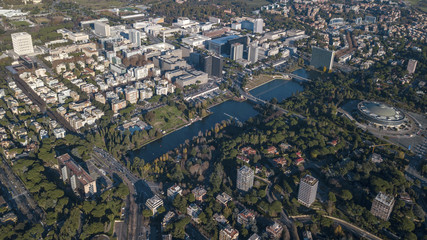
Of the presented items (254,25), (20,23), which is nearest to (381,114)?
(254,25)

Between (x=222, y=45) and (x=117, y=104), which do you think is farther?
(x=222, y=45)

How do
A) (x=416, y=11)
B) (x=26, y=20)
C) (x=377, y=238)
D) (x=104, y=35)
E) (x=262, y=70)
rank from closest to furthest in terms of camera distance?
(x=377, y=238) → (x=262, y=70) → (x=104, y=35) → (x=26, y=20) → (x=416, y=11)

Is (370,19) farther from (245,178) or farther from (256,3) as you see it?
(245,178)

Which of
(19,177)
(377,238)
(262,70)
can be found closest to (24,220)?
(19,177)

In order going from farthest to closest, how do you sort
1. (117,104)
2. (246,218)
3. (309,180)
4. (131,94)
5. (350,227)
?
(131,94), (117,104), (309,180), (350,227), (246,218)

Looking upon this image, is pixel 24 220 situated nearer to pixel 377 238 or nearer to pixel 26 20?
pixel 377 238
